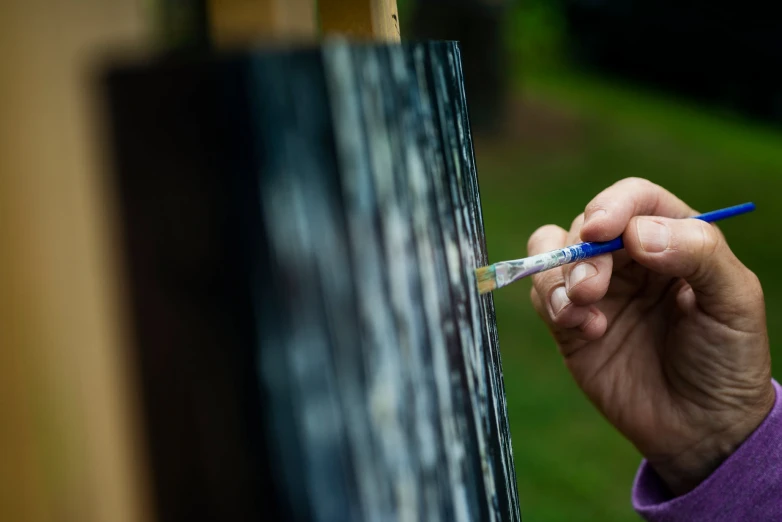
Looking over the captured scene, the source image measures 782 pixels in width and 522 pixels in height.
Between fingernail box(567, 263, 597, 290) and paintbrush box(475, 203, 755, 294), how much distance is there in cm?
1

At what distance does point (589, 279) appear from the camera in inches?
31.8

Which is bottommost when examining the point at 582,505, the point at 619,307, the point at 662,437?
the point at 582,505

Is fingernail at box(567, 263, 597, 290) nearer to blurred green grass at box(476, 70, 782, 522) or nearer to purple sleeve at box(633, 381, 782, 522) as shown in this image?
Result: purple sleeve at box(633, 381, 782, 522)

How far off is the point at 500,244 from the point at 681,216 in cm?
265

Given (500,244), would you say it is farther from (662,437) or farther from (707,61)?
(662,437)

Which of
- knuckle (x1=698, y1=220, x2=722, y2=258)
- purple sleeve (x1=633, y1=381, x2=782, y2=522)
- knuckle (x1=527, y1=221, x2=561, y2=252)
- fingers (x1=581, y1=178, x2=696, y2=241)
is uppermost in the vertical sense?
fingers (x1=581, y1=178, x2=696, y2=241)

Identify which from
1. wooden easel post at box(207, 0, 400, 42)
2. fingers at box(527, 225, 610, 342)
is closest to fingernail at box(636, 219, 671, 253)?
fingers at box(527, 225, 610, 342)

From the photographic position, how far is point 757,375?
2.90ft

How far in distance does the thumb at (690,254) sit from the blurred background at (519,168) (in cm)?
58

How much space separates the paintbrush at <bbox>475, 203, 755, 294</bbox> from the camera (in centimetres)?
63

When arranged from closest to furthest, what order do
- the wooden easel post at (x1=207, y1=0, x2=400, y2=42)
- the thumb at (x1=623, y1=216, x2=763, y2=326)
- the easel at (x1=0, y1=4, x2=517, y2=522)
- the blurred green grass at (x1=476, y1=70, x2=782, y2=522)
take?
the easel at (x1=0, y1=4, x2=517, y2=522) → the wooden easel post at (x1=207, y1=0, x2=400, y2=42) → the thumb at (x1=623, y1=216, x2=763, y2=326) → the blurred green grass at (x1=476, y1=70, x2=782, y2=522)

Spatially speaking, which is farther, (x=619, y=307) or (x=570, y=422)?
(x=570, y=422)

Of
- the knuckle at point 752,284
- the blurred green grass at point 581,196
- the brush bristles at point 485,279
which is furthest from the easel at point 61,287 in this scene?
the blurred green grass at point 581,196

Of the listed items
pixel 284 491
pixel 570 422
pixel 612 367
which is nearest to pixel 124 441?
pixel 284 491
